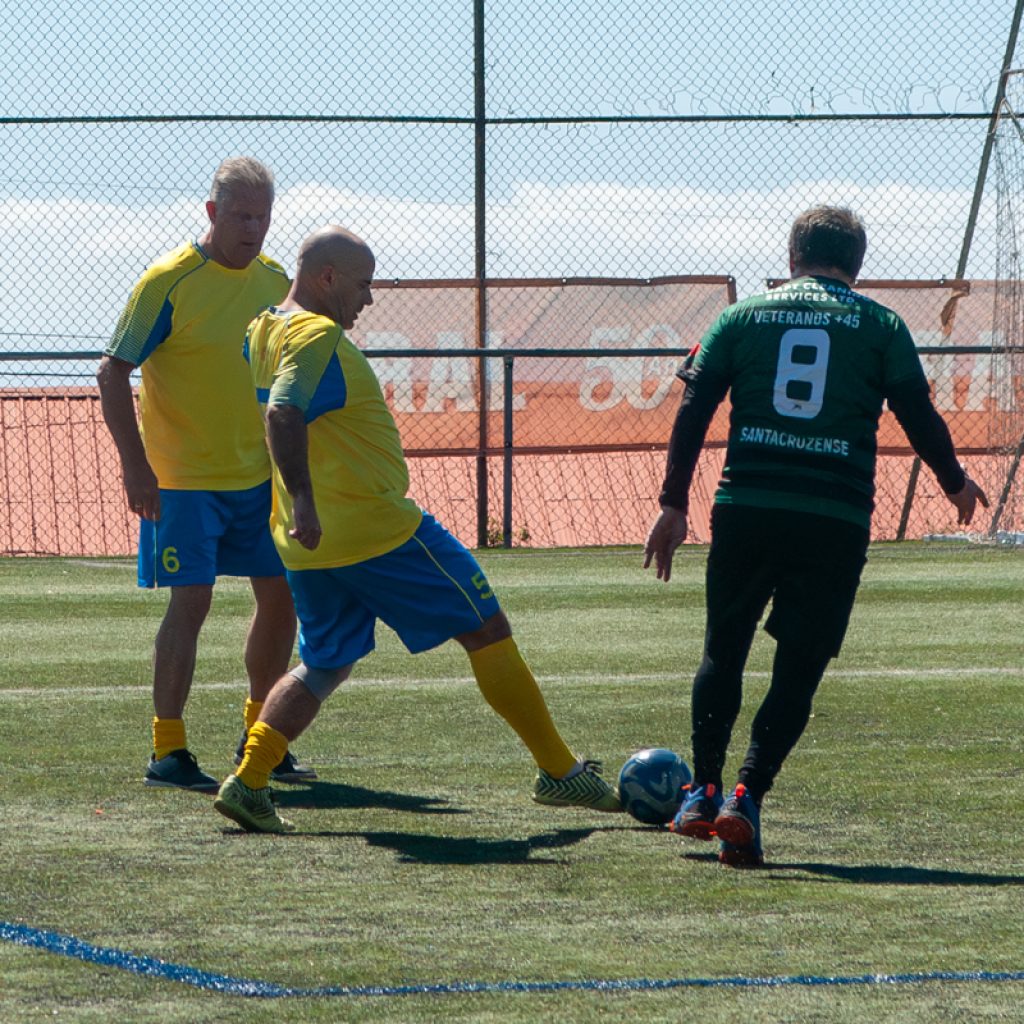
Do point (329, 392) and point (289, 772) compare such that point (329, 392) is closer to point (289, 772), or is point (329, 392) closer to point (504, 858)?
point (504, 858)

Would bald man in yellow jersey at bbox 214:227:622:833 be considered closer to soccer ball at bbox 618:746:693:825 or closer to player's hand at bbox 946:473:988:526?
soccer ball at bbox 618:746:693:825

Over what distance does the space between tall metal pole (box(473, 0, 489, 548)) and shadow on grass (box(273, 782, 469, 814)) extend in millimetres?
8993

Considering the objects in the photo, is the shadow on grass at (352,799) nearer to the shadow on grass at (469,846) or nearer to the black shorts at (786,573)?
the shadow on grass at (469,846)

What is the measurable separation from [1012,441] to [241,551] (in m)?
10.2

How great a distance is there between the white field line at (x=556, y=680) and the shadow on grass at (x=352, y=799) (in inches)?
80.1

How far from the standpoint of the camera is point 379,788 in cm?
595

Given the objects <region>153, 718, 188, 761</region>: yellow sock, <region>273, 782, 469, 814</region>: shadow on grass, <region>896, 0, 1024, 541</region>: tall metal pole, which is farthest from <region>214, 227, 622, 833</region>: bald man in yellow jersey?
<region>896, 0, 1024, 541</region>: tall metal pole

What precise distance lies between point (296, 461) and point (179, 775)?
1.32 metres

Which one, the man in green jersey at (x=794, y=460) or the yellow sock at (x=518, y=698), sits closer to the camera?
the man in green jersey at (x=794, y=460)

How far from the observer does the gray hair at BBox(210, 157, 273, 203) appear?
602cm

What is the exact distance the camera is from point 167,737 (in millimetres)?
5953

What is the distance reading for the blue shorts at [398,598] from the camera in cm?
532

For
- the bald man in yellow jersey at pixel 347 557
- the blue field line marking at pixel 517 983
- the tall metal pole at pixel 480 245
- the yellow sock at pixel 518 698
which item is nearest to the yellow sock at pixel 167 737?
the bald man in yellow jersey at pixel 347 557

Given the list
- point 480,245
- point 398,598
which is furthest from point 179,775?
point 480,245
